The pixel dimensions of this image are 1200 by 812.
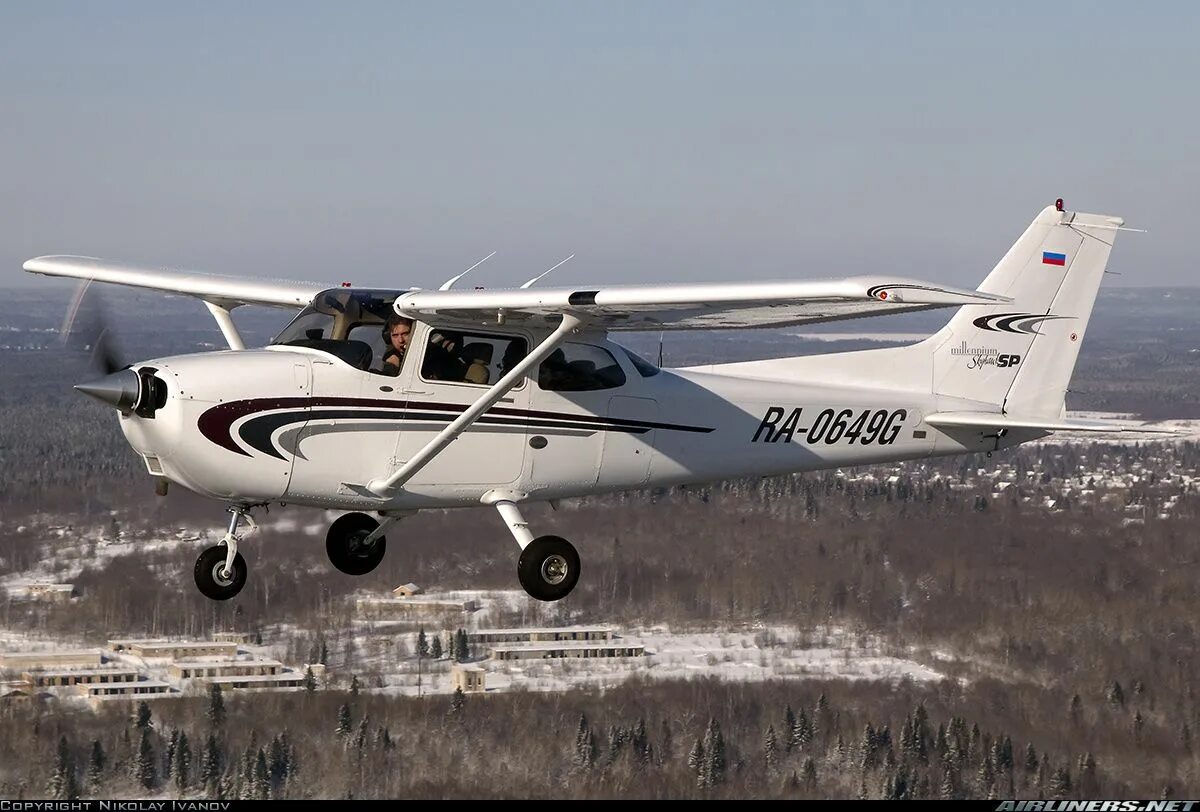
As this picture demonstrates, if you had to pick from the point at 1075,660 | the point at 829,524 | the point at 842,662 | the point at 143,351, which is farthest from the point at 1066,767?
the point at 143,351

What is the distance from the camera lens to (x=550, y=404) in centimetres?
1716

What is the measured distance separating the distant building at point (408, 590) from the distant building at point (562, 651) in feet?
22.3

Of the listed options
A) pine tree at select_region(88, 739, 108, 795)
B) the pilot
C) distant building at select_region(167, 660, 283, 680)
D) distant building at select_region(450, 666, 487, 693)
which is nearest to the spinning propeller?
the pilot

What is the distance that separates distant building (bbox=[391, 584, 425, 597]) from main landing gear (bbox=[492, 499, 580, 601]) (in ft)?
204

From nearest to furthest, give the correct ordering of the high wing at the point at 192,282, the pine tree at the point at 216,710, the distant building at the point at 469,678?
the high wing at the point at 192,282 < the pine tree at the point at 216,710 < the distant building at the point at 469,678

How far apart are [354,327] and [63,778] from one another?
6760 centimetres

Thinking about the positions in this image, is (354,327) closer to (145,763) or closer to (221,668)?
(145,763)

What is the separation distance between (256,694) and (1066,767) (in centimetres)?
3691

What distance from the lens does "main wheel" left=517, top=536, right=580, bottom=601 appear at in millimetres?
16984

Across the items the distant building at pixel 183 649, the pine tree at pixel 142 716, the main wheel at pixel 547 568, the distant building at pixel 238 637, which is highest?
the main wheel at pixel 547 568

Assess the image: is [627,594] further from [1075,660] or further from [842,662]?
[1075,660]

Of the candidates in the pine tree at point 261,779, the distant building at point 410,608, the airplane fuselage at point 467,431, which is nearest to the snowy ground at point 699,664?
the distant building at point 410,608

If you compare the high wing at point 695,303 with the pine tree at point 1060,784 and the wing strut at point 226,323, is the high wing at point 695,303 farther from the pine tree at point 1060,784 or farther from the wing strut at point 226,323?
the pine tree at point 1060,784

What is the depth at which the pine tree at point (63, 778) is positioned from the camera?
75.3m
